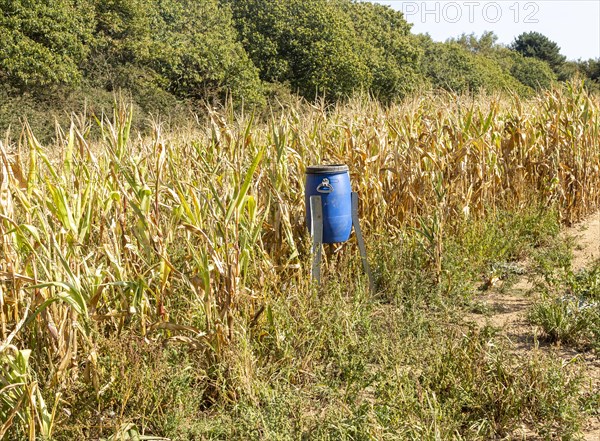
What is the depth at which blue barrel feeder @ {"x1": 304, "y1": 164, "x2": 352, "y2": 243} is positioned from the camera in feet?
15.8

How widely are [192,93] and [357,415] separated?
17495 mm

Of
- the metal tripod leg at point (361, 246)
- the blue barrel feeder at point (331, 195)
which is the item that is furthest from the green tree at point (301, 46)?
the blue barrel feeder at point (331, 195)

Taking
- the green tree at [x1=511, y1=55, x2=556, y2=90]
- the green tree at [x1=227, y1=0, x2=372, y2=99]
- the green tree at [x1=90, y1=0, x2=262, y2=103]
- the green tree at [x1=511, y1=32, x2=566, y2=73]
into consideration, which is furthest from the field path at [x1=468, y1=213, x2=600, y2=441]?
the green tree at [x1=511, y1=32, x2=566, y2=73]

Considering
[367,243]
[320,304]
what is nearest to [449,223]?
[367,243]

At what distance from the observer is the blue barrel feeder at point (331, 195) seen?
4.80m

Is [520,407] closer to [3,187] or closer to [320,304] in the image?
[320,304]

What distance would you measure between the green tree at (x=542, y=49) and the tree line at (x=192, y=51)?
44.1 metres

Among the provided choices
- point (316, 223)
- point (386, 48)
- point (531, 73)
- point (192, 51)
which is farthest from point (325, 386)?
point (531, 73)

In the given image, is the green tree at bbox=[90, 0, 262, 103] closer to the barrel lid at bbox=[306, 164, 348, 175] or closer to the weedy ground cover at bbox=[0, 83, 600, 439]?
the barrel lid at bbox=[306, 164, 348, 175]

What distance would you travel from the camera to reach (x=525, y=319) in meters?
4.70

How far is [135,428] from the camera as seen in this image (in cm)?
304

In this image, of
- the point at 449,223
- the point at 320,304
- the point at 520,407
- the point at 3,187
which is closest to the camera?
the point at 3,187

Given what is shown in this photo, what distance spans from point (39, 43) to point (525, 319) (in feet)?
52.0

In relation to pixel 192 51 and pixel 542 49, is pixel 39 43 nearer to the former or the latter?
pixel 192 51
